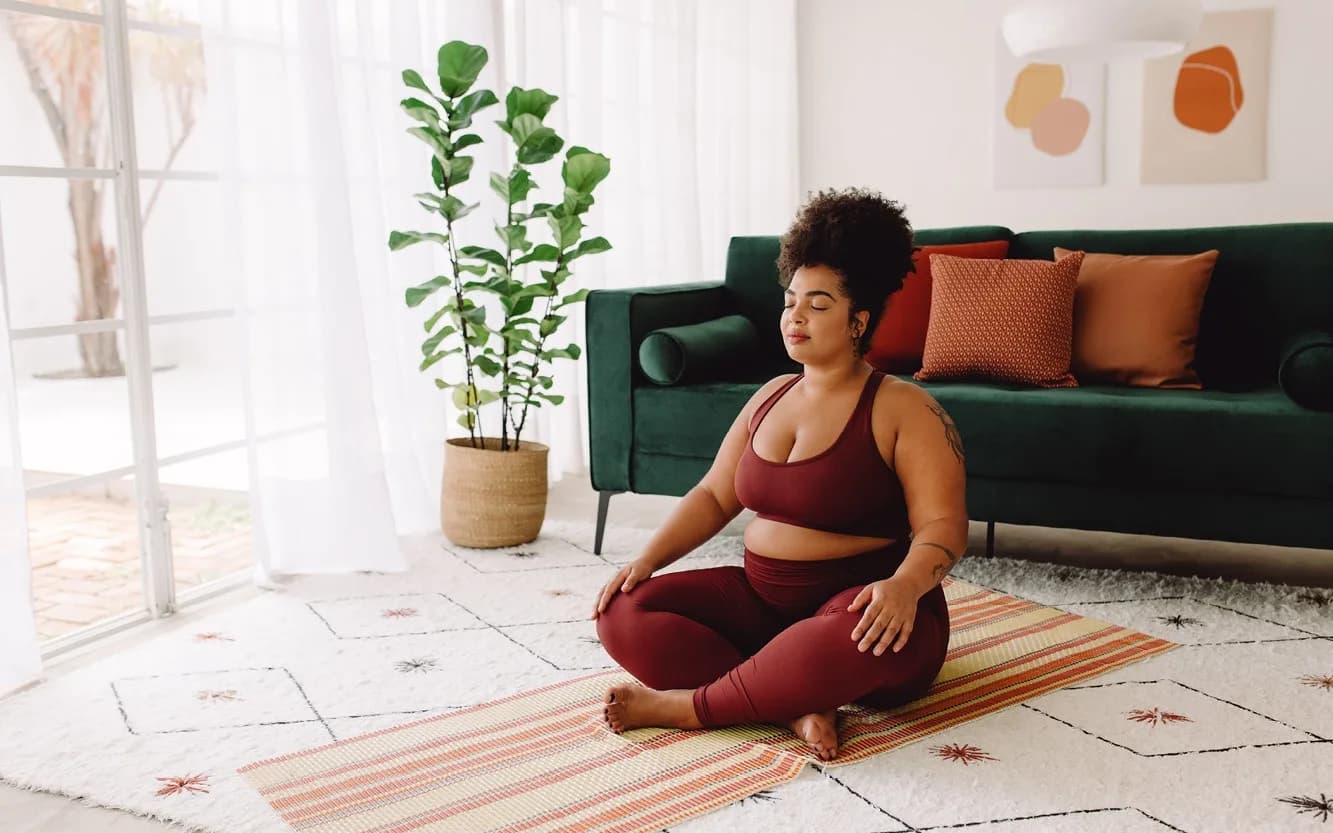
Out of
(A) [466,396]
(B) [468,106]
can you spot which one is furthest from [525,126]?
(A) [466,396]

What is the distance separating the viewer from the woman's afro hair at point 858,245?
1958 mm

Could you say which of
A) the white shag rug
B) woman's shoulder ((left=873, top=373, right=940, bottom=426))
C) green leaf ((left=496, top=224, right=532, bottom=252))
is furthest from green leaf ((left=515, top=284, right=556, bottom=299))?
woman's shoulder ((left=873, top=373, right=940, bottom=426))

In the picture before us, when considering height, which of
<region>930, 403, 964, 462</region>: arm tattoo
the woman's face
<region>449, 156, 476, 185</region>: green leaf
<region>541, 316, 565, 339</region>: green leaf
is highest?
<region>449, 156, 476, 185</region>: green leaf

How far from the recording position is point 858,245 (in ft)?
6.41

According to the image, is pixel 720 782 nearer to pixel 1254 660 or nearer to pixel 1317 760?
pixel 1317 760

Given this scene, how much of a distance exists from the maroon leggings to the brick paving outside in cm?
135

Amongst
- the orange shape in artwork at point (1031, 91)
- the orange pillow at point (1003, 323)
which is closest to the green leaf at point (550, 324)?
the orange pillow at point (1003, 323)

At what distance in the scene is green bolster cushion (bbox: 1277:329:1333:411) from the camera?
8.50ft

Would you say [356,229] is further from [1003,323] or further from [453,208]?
[1003,323]

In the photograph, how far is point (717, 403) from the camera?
3.03 metres

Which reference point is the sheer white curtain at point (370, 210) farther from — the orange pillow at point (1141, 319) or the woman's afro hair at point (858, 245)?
the orange pillow at point (1141, 319)

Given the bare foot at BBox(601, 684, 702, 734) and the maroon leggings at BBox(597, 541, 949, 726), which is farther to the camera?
the bare foot at BBox(601, 684, 702, 734)

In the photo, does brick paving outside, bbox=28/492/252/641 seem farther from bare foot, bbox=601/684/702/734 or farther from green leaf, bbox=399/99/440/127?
bare foot, bbox=601/684/702/734

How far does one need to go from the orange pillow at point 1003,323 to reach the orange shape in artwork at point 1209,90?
2.12m
